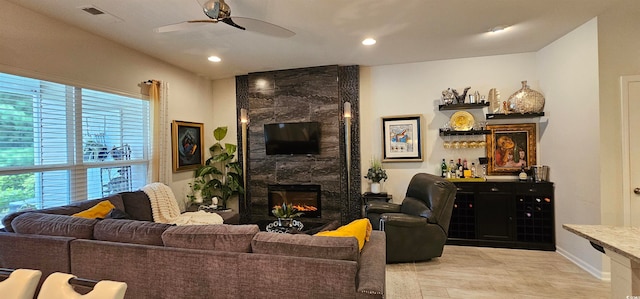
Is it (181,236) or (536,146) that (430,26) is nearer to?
(536,146)

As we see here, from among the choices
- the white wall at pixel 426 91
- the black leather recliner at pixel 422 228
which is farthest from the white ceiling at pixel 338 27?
the black leather recliner at pixel 422 228

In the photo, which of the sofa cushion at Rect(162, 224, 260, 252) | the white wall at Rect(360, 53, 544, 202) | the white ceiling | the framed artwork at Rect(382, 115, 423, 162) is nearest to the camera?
the sofa cushion at Rect(162, 224, 260, 252)

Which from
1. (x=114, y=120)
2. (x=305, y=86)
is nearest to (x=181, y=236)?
(x=114, y=120)

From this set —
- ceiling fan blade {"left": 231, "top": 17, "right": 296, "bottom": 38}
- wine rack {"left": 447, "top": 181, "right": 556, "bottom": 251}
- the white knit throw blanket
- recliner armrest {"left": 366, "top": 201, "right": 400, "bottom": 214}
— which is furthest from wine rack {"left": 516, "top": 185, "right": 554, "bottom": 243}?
the white knit throw blanket

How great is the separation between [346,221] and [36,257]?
377 centimetres

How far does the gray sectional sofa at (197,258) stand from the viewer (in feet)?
5.39

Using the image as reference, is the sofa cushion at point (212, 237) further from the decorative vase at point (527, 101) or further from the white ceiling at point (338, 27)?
the decorative vase at point (527, 101)

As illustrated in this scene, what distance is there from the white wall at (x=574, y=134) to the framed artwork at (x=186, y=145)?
17.6ft

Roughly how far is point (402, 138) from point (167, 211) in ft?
11.8

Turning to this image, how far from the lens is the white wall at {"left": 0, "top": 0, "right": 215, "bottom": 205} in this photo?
8.73 ft

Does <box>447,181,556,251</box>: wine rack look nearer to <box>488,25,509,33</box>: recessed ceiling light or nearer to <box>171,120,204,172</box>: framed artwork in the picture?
<box>488,25,509,33</box>: recessed ceiling light

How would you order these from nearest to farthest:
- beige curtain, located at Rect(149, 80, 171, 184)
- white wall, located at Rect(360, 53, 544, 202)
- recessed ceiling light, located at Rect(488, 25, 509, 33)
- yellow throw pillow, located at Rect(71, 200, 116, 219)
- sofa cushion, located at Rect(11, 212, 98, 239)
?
1. sofa cushion, located at Rect(11, 212, 98, 239)
2. yellow throw pillow, located at Rect(71, 200, 116, 219)
3. recessed ceiling light, located at Rect(488, 25, 509, 33)
4. beige curtain, located at Rect(149, 80, 171, 184)
5. white wall, located at Rect(360, 53, 544, 202)

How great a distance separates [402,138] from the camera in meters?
4.77

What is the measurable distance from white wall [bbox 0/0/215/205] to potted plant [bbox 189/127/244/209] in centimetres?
26
